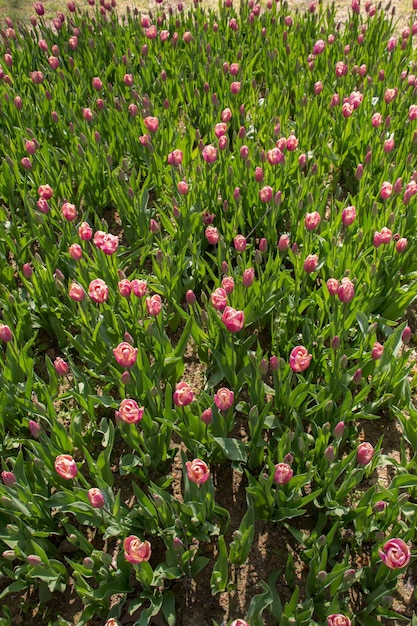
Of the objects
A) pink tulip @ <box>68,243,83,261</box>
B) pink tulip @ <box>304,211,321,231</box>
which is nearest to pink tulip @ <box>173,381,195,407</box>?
pink tulip @ <box>68,243,83,261</box>

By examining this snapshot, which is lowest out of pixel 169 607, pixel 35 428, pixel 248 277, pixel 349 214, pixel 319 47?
pixel 169 607

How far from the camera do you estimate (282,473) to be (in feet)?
5.77

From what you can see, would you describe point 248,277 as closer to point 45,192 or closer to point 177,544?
point 177,544

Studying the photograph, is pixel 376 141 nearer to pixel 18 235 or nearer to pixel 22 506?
pixel 18 235

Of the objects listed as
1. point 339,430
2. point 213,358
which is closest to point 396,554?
point 339,430

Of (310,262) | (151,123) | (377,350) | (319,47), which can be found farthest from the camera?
(319,47)

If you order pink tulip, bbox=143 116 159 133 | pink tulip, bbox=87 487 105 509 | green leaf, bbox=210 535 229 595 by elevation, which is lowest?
green leaf, bbox=210 535 229 595

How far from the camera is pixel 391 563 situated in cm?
156

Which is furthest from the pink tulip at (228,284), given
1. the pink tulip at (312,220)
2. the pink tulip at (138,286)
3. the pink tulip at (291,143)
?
the pink tulip at (291,143)

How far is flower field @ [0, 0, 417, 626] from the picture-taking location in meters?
1.83

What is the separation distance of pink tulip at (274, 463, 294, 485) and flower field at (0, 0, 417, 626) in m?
0.03

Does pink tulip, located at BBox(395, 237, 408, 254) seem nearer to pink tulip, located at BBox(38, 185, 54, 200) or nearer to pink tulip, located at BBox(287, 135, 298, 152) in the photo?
pink tulip, located at BBox(287, 135, 298, 152)

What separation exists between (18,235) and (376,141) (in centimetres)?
217

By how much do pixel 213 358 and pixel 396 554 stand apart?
3.90 feet
